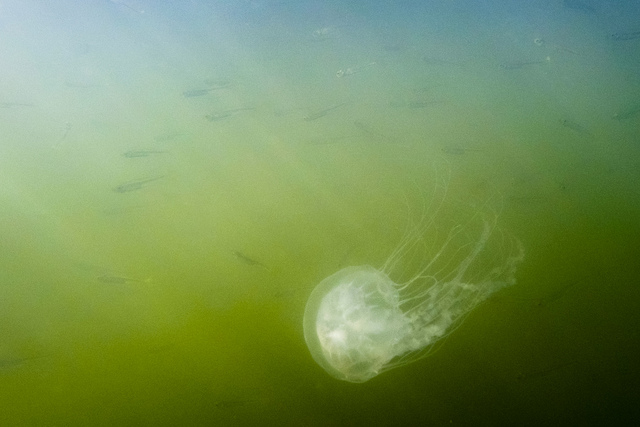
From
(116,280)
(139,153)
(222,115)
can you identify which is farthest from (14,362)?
(222,115)

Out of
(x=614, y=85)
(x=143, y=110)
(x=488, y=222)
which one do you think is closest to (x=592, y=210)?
(x=488, y=222)

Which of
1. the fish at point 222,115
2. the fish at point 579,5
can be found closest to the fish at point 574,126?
the fish at point 579,5

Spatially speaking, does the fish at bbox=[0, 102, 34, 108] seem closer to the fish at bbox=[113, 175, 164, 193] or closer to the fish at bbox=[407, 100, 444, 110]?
the fish at bbox=[113, 175, 164, 193]

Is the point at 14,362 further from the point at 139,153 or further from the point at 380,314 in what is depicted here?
the point at 380,314

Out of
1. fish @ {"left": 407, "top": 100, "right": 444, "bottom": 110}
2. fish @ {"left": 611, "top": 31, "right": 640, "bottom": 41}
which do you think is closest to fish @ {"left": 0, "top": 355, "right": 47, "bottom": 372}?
fish @ {"left": 407, "top": 100, "right": 444, "bottom": 110}

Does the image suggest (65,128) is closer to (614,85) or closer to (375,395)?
(375,395)

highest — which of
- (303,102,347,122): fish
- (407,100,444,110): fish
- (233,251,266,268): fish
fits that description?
(407,100,444,110): fish
